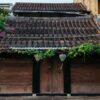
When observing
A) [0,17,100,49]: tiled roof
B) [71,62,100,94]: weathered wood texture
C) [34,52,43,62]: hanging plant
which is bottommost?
[71,62,100,94]: weathered wood texture

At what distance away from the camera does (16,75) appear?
1283 centimetres

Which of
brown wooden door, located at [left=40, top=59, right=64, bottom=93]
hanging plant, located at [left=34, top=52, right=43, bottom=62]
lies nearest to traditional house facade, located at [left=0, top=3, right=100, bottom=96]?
brown wooden door, located at [left=40, top=59, right=64, bottom=93]

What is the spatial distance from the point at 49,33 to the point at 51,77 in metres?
2.09

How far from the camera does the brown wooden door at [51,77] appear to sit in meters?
12.7

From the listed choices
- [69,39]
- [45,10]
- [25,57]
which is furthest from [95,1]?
[25,57]

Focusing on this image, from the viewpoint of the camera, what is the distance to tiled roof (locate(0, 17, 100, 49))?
12.6 m

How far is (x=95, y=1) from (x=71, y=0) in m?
6.81

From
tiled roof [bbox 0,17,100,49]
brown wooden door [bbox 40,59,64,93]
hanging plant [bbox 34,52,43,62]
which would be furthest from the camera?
brown wooden door [bbox 40,59,64,93]

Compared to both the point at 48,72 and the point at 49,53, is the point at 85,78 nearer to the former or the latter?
the point at 48,72

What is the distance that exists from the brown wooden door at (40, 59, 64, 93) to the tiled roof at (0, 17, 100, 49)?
718mm

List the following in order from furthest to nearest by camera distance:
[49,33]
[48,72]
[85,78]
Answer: [49,33] → [85,78] → [48,72]

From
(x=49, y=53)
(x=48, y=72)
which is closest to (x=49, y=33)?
(x=48, y=72)

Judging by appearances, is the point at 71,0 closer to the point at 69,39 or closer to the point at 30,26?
the point at 30,26

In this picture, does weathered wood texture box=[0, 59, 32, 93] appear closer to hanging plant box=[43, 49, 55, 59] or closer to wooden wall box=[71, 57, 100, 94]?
hanging plant box=[43, 49, 55, 59]
